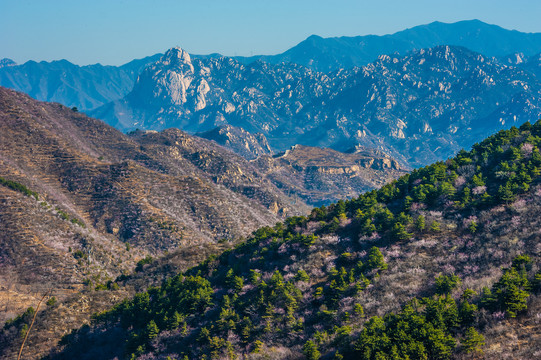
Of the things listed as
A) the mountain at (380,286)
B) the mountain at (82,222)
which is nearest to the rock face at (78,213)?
the mountain at (82,222)

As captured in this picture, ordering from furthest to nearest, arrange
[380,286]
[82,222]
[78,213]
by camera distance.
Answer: [78,213] < [82,222] < [380,286]

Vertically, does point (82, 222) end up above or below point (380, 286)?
above

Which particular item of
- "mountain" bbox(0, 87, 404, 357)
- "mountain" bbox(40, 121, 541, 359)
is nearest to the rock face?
"mountain" bbox(0, 87, 404, 357)

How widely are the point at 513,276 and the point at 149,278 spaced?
6031 cm

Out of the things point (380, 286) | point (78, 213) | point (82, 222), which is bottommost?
point (380, 286)

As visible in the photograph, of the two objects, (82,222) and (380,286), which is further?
(82,222)

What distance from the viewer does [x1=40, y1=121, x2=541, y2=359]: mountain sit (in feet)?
99.2

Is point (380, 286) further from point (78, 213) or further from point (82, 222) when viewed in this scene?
point (78, 213)

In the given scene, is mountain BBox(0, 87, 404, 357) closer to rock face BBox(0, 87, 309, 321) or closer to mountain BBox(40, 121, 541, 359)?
rock face BBox(0, 87, 309, 321)

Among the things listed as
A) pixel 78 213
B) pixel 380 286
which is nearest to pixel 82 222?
pixel 78 213

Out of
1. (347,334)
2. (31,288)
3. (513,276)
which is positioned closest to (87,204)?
(31,288)

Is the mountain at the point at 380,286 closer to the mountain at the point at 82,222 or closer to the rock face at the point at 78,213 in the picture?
the mountain at the point at 82,222

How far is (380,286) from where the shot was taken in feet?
135

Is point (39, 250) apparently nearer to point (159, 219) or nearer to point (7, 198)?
point (7, 198)
